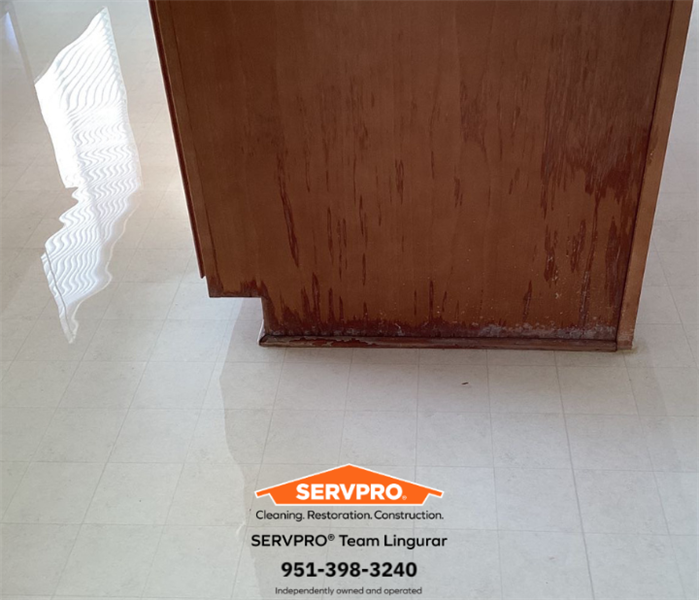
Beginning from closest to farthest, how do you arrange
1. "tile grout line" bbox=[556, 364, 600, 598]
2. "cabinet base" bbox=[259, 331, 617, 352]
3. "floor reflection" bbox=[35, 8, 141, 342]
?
"tile grout line" bbox=[556, 364, 600, 598]
"cabinet base" bbox=[259, 331, 617, 352]
"floor reflection" bbox=[35, 8, 141, 342]

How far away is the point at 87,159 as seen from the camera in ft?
11.8

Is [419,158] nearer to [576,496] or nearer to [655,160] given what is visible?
[655,160]

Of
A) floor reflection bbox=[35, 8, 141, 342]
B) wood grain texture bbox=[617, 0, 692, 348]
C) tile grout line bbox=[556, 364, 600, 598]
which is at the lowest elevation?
tile grout line bbox=[556, 364, 600, 598]

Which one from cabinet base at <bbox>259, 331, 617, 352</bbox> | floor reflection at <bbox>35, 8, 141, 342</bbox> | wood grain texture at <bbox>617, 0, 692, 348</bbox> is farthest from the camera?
floor reflection at <bbox>35, 8, 141, 342</bbox>

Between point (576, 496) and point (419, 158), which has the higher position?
point (419, 158)

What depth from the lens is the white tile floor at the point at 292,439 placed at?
1.96 metres

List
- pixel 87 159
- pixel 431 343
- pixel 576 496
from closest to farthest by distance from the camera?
pixel 576 496, pixel 431 343, pixel 87 159

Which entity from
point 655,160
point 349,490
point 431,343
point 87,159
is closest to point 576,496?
point 349,490

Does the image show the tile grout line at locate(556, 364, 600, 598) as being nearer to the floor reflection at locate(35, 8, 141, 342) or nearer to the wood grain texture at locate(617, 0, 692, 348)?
the wood grain texture at locate(617, 0, 692, 348)

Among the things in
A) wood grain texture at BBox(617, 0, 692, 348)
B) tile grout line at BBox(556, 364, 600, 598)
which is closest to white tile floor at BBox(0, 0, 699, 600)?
tile grout line at BBox(556, 364, 600, 598)

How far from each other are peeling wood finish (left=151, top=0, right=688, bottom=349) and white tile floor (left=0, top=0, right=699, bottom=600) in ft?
0.59

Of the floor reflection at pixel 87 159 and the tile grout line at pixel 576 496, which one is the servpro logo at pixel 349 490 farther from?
the floor reflection at pixel 87 159

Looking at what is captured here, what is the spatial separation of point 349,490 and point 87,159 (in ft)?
7.00

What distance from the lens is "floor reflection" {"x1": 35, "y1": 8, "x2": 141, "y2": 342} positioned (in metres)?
2.96
